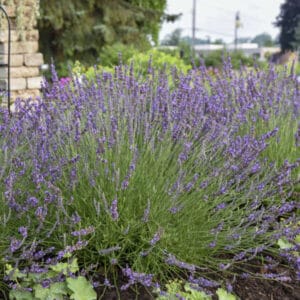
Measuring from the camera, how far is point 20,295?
214cm

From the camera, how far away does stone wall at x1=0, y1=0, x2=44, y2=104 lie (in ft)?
22.2

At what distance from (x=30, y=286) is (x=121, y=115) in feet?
3.52

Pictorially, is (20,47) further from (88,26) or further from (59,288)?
(88,26)

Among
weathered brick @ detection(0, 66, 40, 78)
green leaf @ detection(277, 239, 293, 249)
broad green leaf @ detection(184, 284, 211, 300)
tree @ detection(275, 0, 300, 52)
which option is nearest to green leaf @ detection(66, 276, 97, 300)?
broad green leaf @ detection(184, 284, 211, 300)

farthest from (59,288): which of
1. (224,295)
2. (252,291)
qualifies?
(252,291)

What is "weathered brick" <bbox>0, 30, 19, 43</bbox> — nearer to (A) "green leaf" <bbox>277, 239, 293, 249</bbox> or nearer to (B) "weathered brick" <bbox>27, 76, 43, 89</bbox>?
(B) "weathered brick" <bbox>27, 76, 43, 89</bbox>

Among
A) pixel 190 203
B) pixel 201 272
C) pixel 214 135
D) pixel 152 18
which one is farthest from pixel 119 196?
pixel 152 18

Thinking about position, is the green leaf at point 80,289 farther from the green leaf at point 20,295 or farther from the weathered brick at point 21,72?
the weathered brick at point 21,72

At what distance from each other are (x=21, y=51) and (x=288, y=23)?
132 feet

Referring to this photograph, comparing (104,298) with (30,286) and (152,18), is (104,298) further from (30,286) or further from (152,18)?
(152,18)

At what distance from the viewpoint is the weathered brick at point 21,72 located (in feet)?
22.3

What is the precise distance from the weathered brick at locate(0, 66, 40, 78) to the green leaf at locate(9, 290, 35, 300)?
16.5 ft

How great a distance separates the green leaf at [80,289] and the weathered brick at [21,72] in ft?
16.7

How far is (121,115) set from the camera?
114 inches
